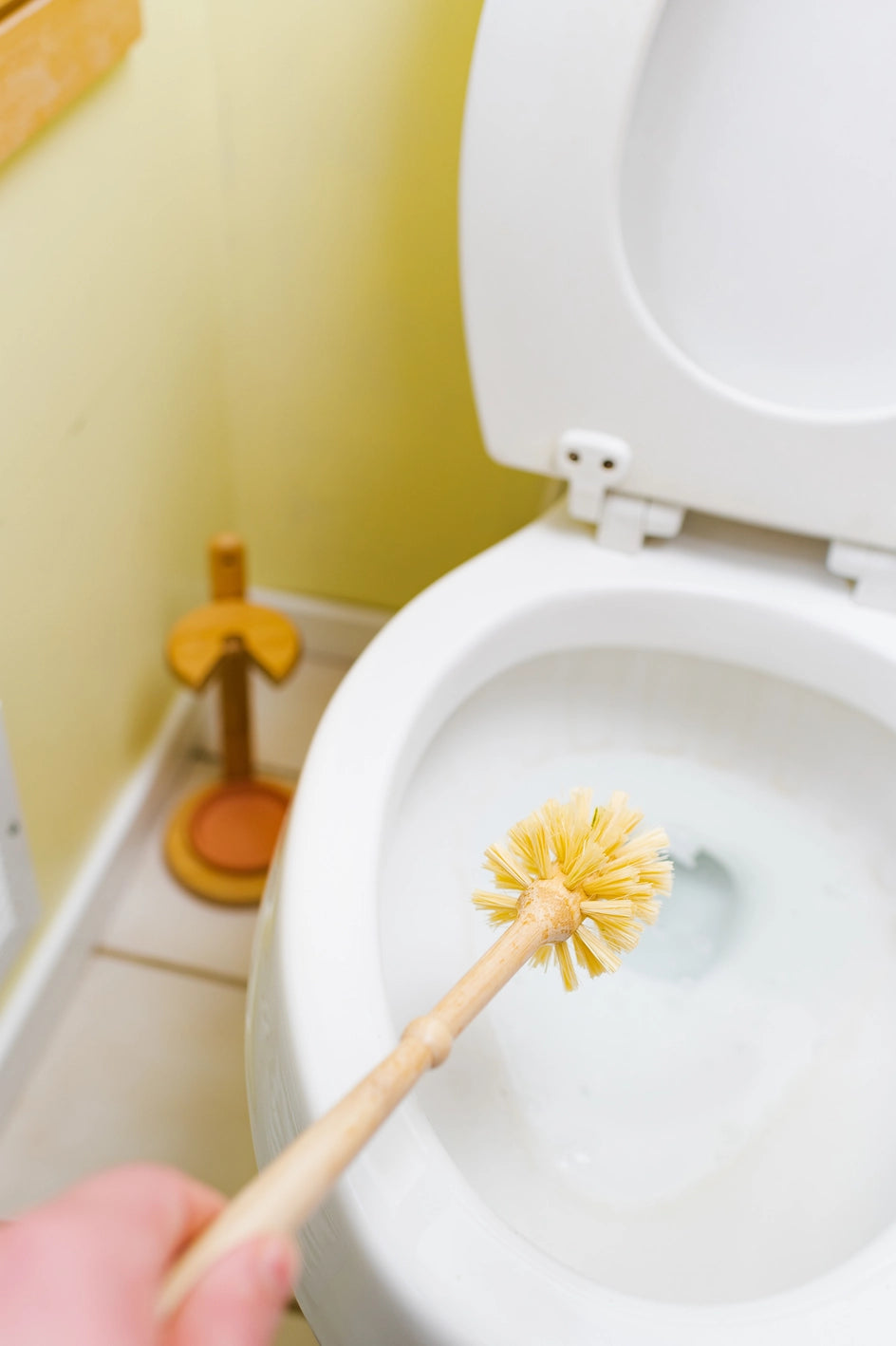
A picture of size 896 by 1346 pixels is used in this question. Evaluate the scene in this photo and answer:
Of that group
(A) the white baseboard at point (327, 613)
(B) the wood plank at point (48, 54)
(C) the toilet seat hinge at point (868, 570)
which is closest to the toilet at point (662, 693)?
(C) the toilet seat hinge at point (868, 570)

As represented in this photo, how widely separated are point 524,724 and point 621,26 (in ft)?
1.17

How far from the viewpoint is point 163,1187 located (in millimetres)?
315

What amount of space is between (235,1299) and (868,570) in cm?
50

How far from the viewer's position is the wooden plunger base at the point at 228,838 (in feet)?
3.03

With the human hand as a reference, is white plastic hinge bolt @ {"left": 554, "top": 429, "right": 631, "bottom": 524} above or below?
below

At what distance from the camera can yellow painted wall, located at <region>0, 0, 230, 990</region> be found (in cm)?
65

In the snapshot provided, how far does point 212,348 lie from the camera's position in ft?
3.01

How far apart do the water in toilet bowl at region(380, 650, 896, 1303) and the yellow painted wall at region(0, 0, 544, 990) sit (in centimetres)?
30

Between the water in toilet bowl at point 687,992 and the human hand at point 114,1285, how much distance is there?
0.73ft

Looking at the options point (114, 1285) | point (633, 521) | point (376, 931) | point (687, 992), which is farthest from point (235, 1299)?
point (633, 521)

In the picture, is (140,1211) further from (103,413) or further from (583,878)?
(103,413)

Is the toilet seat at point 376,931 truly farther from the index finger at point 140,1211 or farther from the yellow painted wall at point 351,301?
the yellow painted wall at point 351,301

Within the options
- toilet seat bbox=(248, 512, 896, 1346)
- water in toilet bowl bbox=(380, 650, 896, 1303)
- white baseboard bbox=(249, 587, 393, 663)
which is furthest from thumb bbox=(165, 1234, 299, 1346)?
white baseboard bbox=(249, 587, 393, 663)

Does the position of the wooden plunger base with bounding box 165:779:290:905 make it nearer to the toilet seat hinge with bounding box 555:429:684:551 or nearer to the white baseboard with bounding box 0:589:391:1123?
the white baseboard with bounding box 0:589:391:1123
